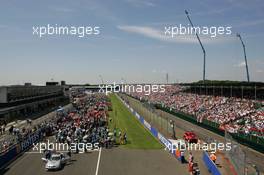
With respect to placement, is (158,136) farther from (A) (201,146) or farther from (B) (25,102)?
(B) (25,102)

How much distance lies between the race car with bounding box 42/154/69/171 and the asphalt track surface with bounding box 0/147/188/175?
379 millimetres

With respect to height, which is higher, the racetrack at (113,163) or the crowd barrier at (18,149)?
the crowd barrier at (18,149)

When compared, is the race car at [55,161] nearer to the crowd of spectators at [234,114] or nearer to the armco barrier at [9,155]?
the armco barrier at [9,155]

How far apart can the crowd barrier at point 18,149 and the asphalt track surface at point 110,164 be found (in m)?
0.69

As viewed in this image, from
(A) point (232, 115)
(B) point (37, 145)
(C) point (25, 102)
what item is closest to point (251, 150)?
(A) point (232, 115)

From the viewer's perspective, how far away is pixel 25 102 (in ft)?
258

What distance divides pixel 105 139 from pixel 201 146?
34.4 ft

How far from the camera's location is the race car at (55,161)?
28500mm

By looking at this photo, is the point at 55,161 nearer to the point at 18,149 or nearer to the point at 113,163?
the point at 113,163

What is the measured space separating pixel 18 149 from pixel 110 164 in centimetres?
1047

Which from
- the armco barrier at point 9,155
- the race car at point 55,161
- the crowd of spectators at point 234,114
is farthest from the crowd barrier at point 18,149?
the crowd of spectators at point 234,114

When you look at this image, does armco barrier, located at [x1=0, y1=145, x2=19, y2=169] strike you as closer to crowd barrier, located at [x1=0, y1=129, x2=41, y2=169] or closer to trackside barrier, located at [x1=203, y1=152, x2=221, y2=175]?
crowd barrier, located at [x1=0, y1=129, x2=41, y2=169]

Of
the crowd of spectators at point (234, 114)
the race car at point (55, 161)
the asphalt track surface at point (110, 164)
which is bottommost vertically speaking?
the asphalt track surface at point (110, 164)

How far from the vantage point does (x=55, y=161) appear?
1149 inches
